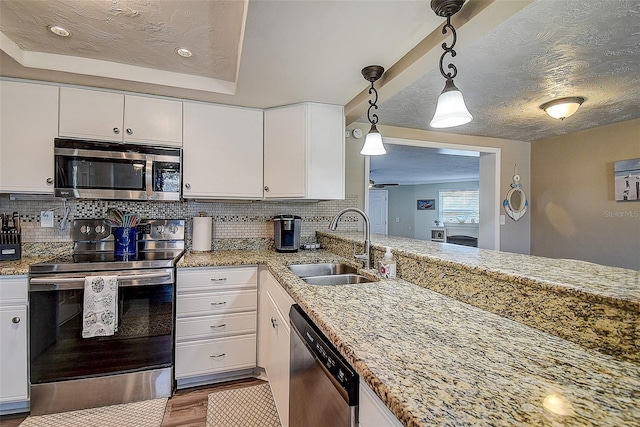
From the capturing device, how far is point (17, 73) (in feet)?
6.16

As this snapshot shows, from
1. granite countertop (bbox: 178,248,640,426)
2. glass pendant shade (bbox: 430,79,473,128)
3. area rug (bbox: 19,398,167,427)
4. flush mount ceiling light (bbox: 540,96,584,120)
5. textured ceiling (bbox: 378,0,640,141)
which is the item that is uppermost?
textured ceiling (bbox: 378,0,640,141)

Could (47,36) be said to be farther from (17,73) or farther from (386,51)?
(386,51)

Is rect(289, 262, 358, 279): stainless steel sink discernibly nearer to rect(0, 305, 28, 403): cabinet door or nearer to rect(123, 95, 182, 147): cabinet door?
rect(123, 95, 182, 147): cabinet door

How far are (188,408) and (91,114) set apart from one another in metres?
2.07

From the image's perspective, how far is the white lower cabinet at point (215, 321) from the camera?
2.03 metres

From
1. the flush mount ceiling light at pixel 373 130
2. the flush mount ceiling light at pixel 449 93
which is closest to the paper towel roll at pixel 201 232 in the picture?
the flush mount ceiling light at pixel 373 130

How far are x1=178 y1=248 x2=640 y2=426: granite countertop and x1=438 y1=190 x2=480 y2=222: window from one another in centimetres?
849

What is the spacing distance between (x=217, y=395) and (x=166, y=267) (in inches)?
36.8

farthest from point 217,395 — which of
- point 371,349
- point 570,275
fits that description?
point 570,275

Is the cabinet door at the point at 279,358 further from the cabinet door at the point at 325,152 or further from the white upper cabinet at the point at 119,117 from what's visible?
the white upper cabinet at the point at 119,117

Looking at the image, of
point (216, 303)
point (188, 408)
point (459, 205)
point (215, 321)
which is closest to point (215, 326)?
point (215, 321)

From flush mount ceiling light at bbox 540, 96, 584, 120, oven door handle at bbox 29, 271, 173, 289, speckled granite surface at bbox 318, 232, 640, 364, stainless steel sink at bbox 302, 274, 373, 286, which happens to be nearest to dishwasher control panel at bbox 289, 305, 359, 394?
stainless steel sink at bbox 302, 274, 373, 286

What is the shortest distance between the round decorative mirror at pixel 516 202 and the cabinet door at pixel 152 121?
3.70 m

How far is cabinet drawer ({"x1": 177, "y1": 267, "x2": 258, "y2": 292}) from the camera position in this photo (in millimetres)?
2023
